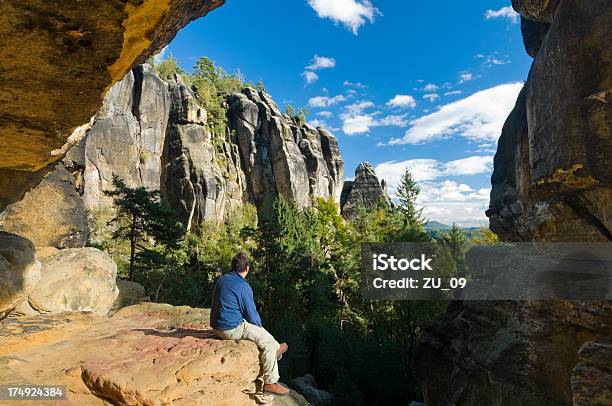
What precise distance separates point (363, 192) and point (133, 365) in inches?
2077

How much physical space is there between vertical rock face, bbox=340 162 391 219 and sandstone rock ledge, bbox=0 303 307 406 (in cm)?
5003

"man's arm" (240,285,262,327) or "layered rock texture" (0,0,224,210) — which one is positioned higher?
"layered rock texture" (0,0,224,210)

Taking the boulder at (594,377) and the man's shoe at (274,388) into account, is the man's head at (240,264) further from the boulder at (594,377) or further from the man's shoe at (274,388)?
the boulder at (594,377)

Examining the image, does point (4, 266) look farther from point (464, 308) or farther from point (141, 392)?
point (464, 308)

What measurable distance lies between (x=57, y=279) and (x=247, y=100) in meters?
45.2

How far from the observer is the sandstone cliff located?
3061 cm

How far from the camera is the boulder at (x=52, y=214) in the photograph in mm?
8027

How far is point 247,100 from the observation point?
4897 centimetres

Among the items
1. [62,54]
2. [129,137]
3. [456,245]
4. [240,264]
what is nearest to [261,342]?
[240,264]

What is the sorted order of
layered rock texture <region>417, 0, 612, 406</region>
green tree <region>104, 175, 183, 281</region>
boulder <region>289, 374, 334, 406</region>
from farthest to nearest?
green tree <region>104, 175, 183, 281</region>
boulder <region>289, 374, 334, 406</region>
layered rock texture <region>417, 0, 612, 406</region>

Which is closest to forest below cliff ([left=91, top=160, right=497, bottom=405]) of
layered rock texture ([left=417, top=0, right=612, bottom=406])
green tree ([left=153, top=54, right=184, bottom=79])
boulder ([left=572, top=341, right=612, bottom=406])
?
layered rock texture ([left=417, top=0, right=612, bottom=406])

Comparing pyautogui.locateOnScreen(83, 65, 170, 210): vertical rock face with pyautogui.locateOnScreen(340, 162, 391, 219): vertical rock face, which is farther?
pyautogui.locateOnScreen(340, 162, 391, 219): vertical rock face

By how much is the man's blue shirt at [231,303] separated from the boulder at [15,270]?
2.78 meters

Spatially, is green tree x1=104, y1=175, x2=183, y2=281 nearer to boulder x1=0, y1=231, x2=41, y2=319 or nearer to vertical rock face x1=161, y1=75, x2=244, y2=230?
boulder x1=0, y1=231, x2=41, y2=319
